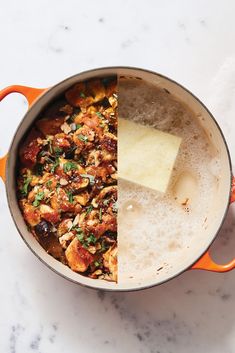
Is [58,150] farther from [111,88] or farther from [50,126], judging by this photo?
[111,88]

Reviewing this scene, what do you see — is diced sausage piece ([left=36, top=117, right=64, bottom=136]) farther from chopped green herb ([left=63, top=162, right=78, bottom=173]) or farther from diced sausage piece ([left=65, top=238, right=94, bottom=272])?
diced sausage piece ([left=65, top=238, right=94, bottom=272])

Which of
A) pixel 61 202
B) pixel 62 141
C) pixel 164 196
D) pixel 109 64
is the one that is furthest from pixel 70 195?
pixel 109 64

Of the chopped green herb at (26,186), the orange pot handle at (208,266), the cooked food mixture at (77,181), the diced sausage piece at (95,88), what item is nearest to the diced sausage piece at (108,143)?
the cooked food mixture at (77,181)

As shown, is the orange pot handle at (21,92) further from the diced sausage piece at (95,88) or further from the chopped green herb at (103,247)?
the chopped green herb at (103,247)

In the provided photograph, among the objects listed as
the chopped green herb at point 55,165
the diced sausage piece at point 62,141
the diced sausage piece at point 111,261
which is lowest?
the diced sausage piece at point 111,261

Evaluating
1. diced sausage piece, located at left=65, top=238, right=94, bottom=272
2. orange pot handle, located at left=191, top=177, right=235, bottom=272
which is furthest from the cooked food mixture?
orange pot handle, located at left=191, top=177, right=235, bottom=272

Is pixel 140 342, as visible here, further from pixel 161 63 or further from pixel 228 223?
pixel 161 63
